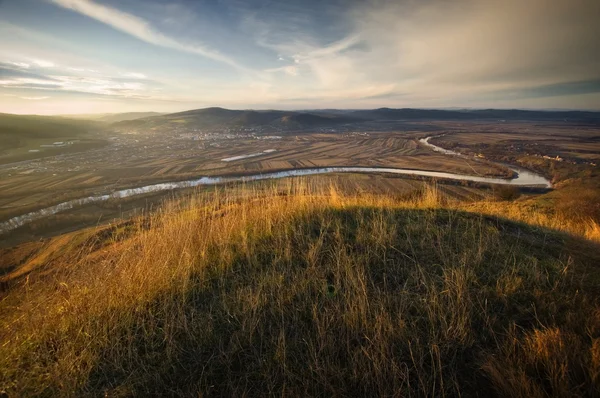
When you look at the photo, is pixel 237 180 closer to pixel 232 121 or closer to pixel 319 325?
pixel 319 325

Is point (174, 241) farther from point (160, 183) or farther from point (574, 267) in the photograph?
point (160, 183)

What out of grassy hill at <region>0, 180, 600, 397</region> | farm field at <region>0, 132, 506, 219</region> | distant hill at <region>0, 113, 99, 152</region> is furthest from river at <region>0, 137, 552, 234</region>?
distant hill at <region>0, 113, 99, 152</region>

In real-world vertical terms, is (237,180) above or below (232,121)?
below

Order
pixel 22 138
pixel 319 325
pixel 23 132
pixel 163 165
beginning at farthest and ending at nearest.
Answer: pixel 163 165, pixel 23 132, pixel 22 138, pixel 319 325

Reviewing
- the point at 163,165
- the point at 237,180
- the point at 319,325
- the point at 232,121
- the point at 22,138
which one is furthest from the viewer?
the point at 232,121

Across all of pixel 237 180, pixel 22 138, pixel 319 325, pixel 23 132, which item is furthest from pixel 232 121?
pixel 319 325

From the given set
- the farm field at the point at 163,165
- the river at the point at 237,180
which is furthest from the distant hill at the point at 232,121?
the river at the point at 237,180

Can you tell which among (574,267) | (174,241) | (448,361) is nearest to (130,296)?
(174,241)

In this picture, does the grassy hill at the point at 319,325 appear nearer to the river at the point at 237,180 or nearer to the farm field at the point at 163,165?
the river at the point at 237,180
